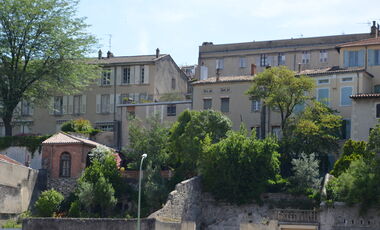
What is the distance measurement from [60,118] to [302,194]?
110 ft

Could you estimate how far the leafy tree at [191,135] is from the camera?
64.7 metres

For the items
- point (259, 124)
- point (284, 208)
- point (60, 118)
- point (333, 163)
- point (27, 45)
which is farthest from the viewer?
point (60, 118)

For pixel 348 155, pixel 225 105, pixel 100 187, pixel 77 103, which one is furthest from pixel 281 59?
pixel 100 187

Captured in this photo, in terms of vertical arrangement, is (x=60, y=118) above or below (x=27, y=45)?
below

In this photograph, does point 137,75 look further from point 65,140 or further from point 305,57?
point 65,140

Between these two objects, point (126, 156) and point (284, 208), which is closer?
point (284, 208)

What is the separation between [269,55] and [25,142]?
2752 cm

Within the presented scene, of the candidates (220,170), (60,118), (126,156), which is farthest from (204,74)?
(220,170)

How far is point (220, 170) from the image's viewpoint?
6172cm

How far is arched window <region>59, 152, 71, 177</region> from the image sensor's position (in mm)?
68188

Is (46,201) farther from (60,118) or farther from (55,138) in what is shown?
(60,118)

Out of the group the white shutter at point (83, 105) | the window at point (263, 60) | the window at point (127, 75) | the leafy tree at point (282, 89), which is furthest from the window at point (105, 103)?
the leafy tree at point (282, 89)

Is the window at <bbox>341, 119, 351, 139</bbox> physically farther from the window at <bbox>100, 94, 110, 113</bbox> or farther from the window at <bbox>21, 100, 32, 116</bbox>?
the window at <bbox>21, 100, 32, 116</bbox>

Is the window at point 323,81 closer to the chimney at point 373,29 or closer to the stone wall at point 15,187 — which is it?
the chimney at point 373,29
